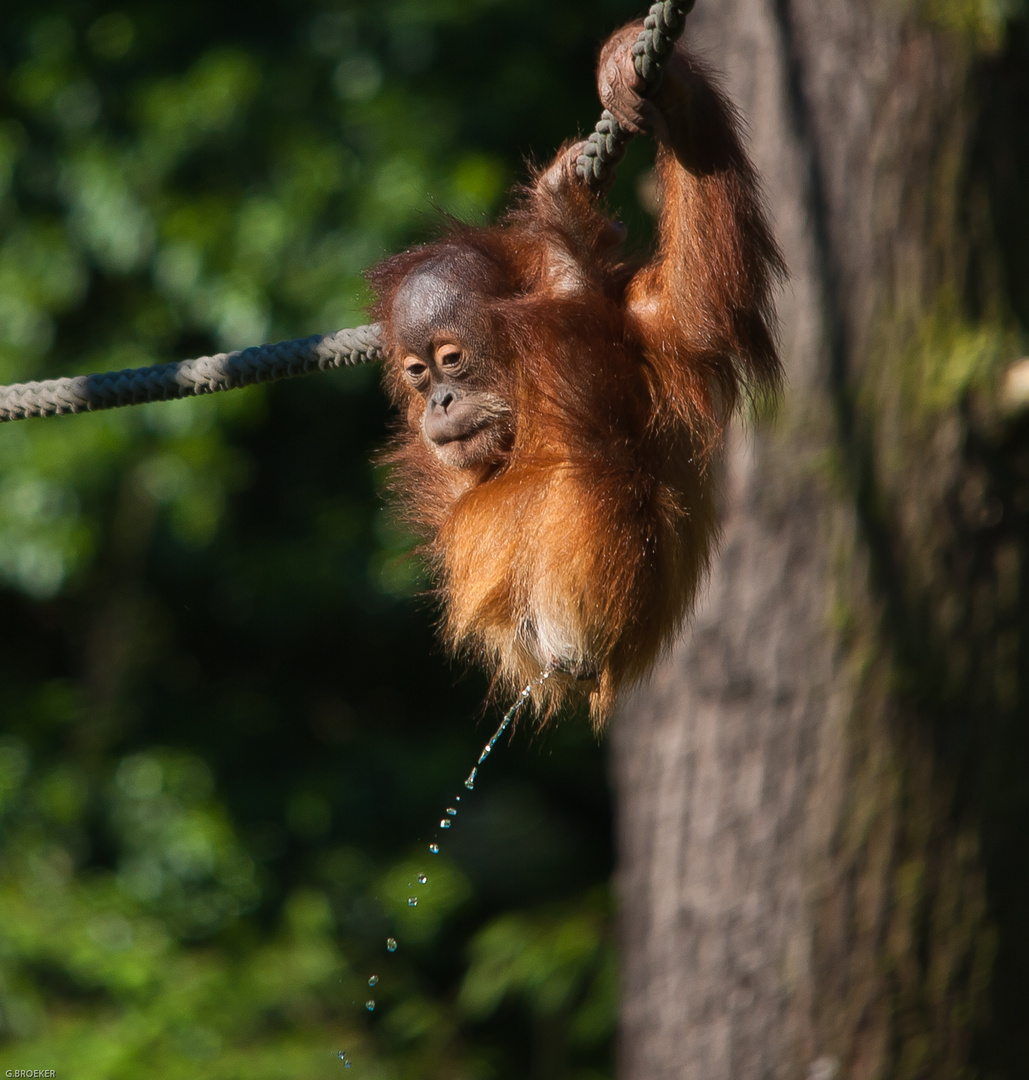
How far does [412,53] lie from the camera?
6.01 m

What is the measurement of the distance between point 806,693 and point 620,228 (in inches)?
74.6

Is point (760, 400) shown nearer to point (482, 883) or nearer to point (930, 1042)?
point (930, 1042)

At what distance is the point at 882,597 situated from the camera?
14.0ft

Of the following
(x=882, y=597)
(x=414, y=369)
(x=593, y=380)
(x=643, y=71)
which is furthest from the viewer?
(x=882, y=597)

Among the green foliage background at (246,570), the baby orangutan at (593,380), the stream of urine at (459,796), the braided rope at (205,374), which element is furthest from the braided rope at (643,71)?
the green foliage background at (246,570)

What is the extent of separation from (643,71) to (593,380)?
58 centimetres

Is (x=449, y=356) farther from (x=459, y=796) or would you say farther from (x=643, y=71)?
(x=459, y=796)

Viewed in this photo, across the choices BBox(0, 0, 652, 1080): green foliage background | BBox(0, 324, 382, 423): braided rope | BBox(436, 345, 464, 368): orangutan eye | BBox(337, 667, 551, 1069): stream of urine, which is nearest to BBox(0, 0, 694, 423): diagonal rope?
BBox(0, 324, 382, 423): braided rope

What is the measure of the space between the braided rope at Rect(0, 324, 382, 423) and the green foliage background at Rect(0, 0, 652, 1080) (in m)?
2.21

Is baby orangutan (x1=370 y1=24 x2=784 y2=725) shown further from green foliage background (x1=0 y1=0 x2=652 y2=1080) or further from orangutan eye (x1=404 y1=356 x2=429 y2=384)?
green foliage background (x1=0 y1=0 x2=652 y2=1080)

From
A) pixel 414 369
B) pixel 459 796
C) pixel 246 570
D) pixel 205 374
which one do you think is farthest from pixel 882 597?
pixel 246 570

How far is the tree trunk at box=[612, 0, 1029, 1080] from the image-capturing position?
420 centimetres

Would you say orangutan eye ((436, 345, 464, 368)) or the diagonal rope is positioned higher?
the diagonal rope

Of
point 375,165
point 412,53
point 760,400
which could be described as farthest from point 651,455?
point 412,53
